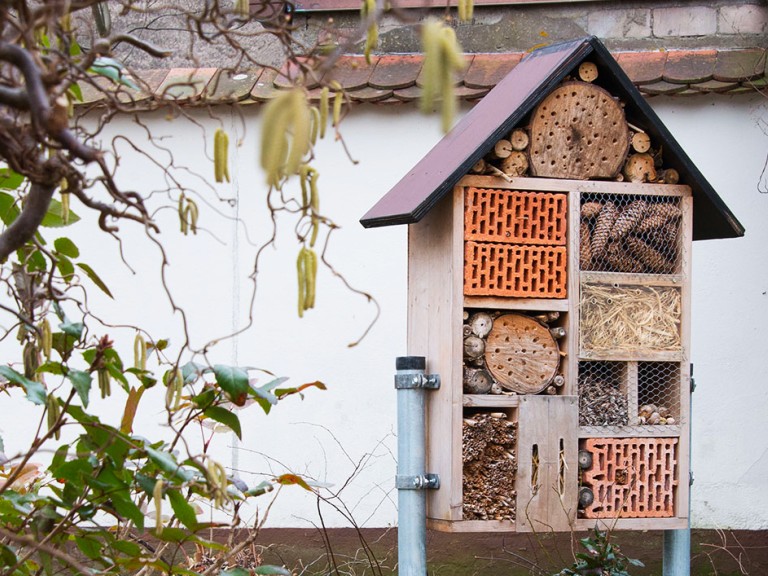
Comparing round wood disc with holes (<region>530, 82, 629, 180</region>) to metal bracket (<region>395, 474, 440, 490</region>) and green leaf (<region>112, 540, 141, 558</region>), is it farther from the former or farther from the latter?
green leaf (<region>112, 540, 141, 558</region>)

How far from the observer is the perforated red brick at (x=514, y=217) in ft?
11.5

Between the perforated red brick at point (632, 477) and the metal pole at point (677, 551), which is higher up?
the perforated red brick at point (632, 477)

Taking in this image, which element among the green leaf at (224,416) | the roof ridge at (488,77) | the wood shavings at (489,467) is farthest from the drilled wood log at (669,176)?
the green leaf at (224,416)

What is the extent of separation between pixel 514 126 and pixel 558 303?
0.56 m

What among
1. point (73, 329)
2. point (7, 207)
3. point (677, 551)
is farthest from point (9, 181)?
point (677, 551)

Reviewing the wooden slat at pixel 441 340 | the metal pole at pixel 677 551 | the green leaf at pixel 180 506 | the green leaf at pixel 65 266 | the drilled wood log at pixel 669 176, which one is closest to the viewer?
the green leaf at pixel 180 506

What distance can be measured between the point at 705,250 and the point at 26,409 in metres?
3.27

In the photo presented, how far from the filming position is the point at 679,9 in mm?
5531

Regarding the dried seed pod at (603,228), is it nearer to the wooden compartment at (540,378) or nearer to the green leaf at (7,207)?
the wooden compartment at (540,378)

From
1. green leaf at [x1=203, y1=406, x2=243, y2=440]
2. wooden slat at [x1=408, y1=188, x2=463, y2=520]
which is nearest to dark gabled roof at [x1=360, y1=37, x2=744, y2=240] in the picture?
wooden slat at [x1=408, y1=188, x2=463, y2=520]

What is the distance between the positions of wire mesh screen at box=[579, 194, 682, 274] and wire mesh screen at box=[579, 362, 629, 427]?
0.32 metres

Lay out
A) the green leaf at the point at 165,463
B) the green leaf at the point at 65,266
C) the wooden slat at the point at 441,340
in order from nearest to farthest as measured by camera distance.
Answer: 1. the green leaf at the point at 165,463
2. the green leaf at the point at 65,266
3. the wooden slat at the point at 441,340

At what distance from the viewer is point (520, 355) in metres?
3.53

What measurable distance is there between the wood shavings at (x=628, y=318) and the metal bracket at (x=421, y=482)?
24.4 inches
